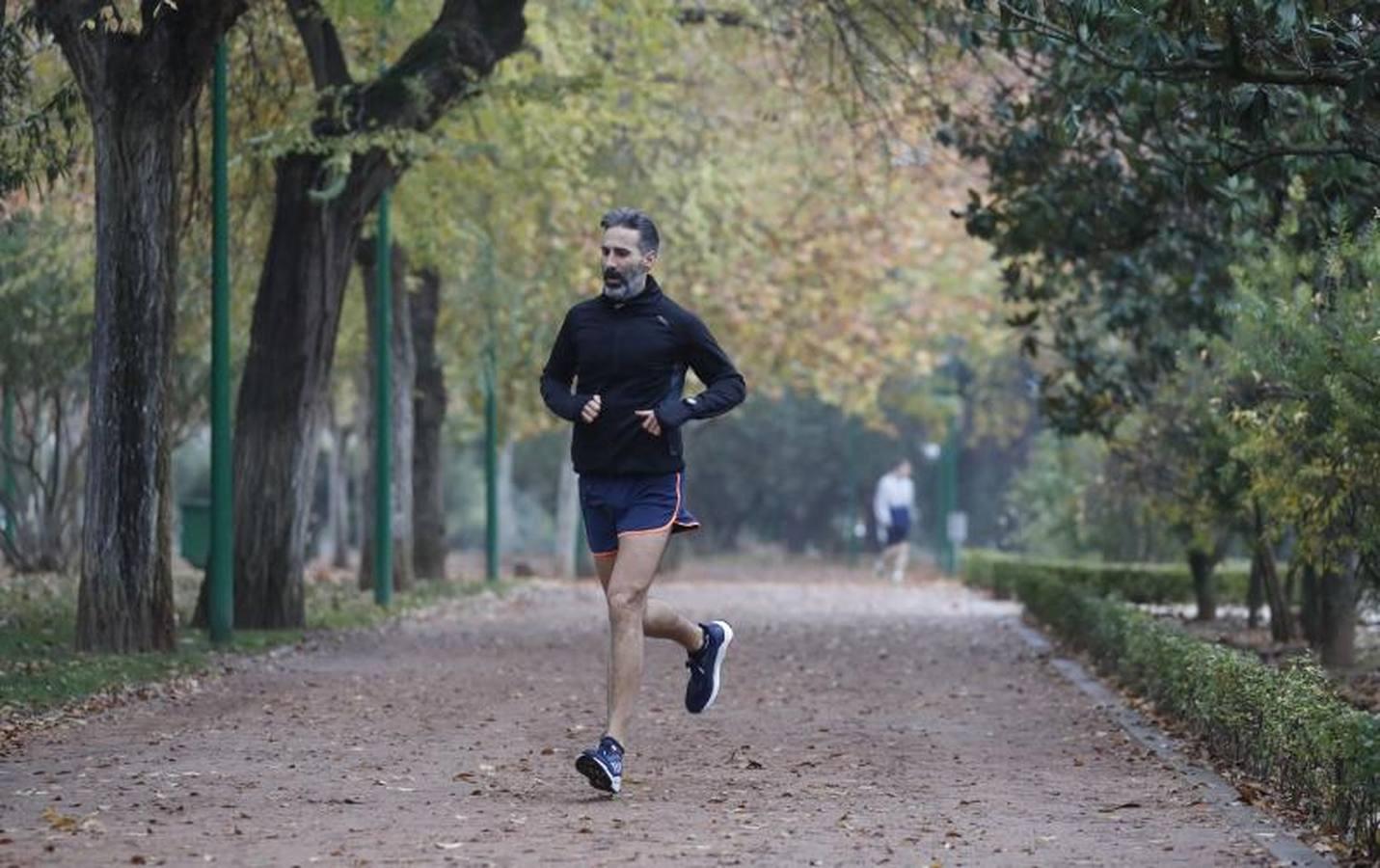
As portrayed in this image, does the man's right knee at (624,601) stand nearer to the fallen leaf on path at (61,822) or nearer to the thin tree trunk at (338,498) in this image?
the fallen leaf on path at (61,822)

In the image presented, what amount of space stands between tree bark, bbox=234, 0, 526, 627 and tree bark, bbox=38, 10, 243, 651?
332 cm

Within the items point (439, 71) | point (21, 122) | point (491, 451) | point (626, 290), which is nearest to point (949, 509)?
point (491, 451)

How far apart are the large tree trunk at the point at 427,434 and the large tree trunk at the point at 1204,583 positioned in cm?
1060

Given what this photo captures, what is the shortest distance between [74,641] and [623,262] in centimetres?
857

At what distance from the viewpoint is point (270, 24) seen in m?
23.0

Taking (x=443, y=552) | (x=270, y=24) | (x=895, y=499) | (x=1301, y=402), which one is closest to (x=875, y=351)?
(x=895, y=499)

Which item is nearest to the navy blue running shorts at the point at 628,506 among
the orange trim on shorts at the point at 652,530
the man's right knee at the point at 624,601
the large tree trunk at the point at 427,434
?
the orange trim on shorts at the point at 652,530

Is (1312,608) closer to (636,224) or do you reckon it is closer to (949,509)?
(636,224)

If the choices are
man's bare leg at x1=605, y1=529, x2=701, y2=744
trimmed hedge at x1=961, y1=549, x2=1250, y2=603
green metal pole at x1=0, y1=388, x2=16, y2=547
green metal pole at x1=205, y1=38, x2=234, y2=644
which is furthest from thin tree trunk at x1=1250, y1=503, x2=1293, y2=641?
green metal pole at x1=0, y1=388, x2=16, y2=547

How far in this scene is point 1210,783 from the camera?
1138cm

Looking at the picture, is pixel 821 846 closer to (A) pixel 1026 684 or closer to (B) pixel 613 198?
(A) pixel 1026 684

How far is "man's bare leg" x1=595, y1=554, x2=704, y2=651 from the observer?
10812 mm

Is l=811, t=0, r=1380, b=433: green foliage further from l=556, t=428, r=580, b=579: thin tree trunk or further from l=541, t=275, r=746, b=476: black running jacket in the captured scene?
l=556, t=428, r=580, b=579: thin tree trunk

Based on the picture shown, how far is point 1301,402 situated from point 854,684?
4500 mm
